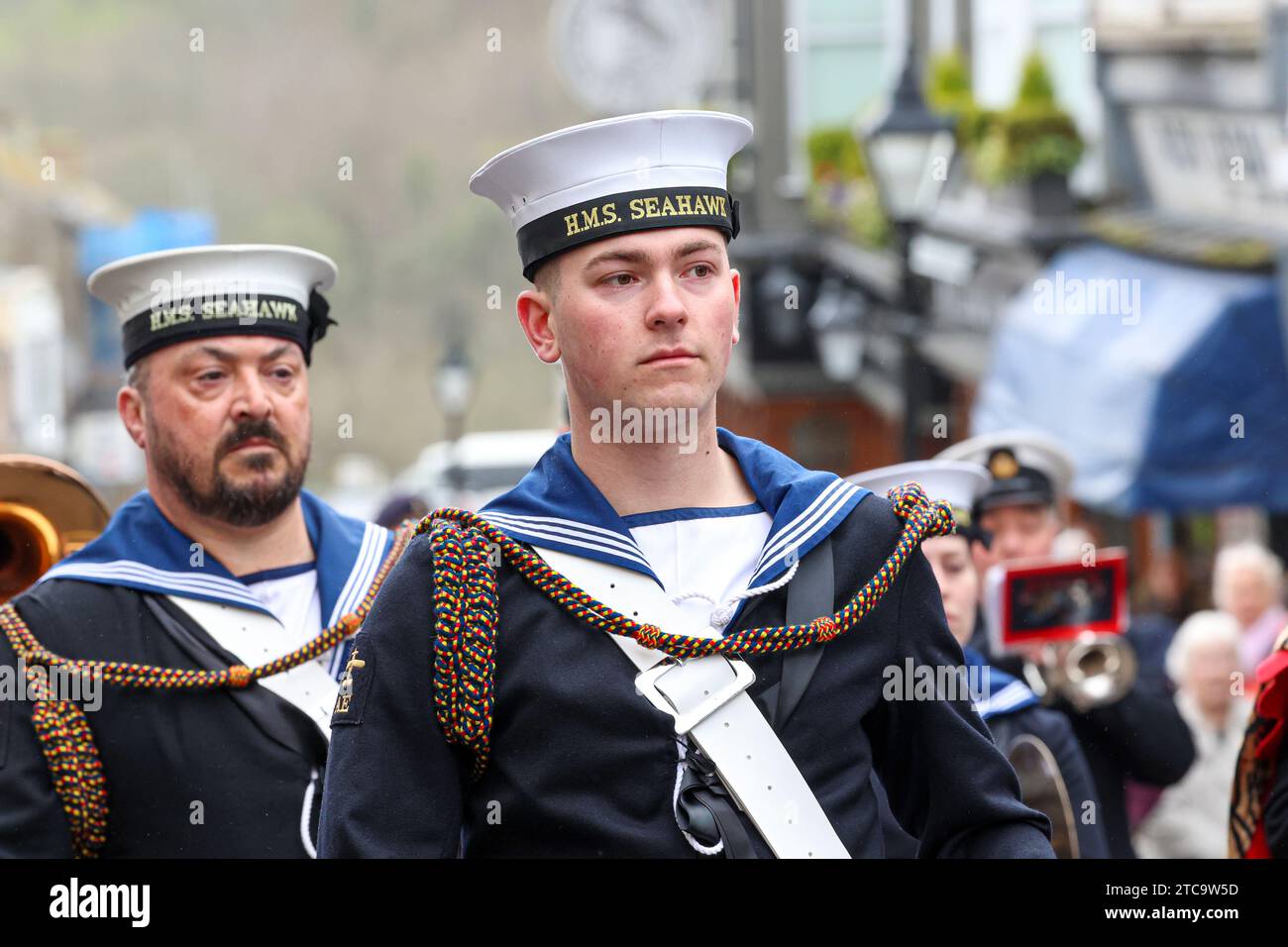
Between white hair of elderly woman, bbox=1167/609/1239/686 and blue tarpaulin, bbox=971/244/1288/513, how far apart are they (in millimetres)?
2642

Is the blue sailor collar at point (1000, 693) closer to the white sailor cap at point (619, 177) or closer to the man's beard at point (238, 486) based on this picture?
the man's beard at point (238, 486)

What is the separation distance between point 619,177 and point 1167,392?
24.3 ft

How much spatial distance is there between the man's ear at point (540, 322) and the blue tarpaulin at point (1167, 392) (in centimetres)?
706

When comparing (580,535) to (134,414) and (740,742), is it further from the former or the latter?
(134,414)

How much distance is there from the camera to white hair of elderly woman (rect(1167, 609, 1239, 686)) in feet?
21.8

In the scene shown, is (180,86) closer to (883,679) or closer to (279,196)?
(279,196)

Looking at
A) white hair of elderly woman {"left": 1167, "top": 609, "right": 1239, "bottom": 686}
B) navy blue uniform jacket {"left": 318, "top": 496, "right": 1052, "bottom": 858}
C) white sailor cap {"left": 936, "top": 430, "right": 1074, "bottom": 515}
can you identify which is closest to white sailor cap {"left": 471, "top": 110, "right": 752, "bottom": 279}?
navy blue uniform jacket {"left": 318, "top": 496, "right": 1052, "bottom": 858}

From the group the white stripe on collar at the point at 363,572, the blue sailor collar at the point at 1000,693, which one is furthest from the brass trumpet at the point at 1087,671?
the white stripe on collar at the point at 363,572

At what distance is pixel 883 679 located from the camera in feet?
9.23

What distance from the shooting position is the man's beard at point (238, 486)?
4.01 metres

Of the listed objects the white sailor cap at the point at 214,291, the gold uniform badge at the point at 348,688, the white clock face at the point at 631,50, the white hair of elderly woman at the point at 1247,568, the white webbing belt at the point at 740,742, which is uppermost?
the white clock face at the point at 631,50

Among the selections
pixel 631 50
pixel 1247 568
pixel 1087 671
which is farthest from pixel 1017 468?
pixel 631 50

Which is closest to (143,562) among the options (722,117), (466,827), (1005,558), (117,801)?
(117,801)
